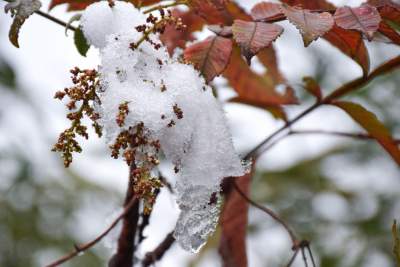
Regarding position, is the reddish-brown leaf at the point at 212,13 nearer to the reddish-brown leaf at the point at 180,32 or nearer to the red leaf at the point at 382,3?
the reddish-brown leaf at the point at 180,32

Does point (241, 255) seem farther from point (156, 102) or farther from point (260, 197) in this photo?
point (260, 197)

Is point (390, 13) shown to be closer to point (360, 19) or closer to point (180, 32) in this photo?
point (360, 19)

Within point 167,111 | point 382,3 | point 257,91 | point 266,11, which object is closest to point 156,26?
point 167,111

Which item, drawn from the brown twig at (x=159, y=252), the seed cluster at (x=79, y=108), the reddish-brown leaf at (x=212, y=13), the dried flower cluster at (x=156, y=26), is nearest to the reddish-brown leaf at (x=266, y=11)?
the reddish-brown leaf at (x=212, y=13)

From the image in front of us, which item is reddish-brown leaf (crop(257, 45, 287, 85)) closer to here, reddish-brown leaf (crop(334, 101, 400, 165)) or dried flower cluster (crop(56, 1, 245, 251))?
reddish-brown leaf (crop(334, 101, 400, 165))

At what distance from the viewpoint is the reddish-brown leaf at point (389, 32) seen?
0.87 meters

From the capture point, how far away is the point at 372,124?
1.00m

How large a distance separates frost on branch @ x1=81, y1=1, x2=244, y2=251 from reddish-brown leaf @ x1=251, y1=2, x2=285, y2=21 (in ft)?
0.47

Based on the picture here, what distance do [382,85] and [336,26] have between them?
163cm

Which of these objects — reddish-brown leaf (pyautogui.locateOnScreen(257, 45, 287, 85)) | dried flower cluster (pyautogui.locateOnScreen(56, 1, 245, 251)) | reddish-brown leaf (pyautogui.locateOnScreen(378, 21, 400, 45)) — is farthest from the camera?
reddish-brown leaf (pyautogui.locateOnScreen(257, 45, 287, 85))

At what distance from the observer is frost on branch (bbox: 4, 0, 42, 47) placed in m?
0.83

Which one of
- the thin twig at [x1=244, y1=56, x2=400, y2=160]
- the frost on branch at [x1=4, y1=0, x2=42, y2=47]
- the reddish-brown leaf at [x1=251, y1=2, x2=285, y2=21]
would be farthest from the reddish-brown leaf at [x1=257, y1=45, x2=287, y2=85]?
the frost on branch at [x1=4, y1=0, x2=42, y2=47]

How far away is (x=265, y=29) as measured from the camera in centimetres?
84

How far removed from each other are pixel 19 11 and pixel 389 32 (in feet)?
1.51
